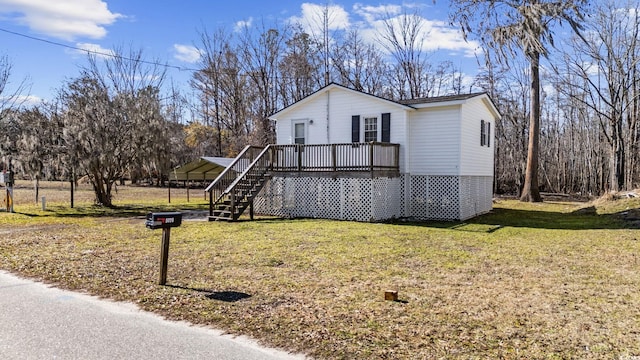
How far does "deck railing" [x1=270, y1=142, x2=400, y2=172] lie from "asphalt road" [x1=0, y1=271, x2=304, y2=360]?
968 centimetres

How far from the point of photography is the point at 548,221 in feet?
46.9

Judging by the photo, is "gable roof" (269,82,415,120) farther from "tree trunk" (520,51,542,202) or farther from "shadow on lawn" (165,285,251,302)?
"tree trunk" (520,51,542,202)

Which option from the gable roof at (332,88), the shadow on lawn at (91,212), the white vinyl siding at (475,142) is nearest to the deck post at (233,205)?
the shadow on lawn at (91,212)

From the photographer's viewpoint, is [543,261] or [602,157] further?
[602,157]

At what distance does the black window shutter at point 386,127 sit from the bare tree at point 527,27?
10641 mm

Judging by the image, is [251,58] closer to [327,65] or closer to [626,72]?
[327,65]

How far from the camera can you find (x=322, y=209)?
577 inches

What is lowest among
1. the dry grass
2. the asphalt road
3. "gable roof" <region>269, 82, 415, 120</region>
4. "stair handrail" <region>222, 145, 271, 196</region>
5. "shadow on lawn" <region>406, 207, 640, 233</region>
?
the asphalt road

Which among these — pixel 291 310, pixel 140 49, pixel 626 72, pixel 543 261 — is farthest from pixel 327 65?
pixel 291 310

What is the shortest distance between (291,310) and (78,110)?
1561 centimetres

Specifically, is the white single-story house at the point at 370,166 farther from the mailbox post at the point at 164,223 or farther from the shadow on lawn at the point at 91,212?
the mailbox post at the point at 164,223

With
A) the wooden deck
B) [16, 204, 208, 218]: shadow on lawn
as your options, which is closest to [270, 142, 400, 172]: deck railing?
the wooden deck

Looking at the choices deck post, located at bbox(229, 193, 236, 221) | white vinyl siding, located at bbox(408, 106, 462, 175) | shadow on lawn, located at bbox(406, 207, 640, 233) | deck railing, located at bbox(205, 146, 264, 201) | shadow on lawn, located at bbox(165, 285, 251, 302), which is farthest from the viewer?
deck railing, located at bbox(205, 146, 264, 201)

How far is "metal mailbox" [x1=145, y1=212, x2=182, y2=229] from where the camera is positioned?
5.62 meters
